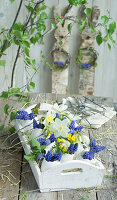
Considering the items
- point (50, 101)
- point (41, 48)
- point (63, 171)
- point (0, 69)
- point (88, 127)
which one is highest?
point (41, 48)

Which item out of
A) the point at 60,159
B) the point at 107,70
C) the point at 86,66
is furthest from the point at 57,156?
the point at 107,70

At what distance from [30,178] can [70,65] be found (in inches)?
65.7

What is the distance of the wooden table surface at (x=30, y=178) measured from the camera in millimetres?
1112

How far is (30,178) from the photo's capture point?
121 cm

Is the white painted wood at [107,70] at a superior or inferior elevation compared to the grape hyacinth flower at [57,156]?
superior

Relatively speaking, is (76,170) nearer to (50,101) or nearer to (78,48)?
(50,101)

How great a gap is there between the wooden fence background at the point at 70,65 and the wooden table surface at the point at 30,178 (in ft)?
3.48

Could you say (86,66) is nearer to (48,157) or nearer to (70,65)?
(70,65)

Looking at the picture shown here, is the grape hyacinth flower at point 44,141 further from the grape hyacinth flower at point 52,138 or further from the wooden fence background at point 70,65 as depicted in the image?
the wooden fence background at point 70,65

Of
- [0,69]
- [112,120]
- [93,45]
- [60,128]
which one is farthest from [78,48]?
[60,128]

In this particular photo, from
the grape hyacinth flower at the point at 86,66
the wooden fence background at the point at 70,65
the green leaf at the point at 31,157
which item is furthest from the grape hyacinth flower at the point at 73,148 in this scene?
the grape hyacinth flower at the point at 86,66

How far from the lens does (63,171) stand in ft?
3.90

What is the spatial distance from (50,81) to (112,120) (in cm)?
116

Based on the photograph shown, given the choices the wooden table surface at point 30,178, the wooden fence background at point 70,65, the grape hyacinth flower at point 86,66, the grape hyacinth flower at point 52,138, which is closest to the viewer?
the wooden table surface at point 30,178
